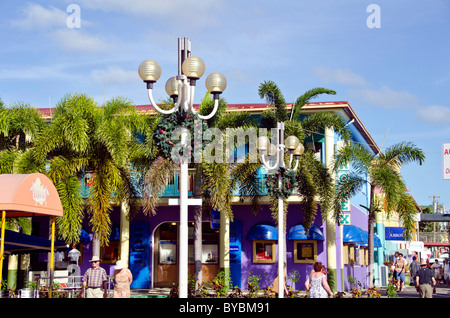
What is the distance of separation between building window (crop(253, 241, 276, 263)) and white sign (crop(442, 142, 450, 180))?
26.9ft

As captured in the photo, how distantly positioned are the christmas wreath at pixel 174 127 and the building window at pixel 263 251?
15.0 metres

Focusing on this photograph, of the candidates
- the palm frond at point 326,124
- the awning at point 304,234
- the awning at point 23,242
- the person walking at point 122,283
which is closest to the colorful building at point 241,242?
the awning at point 304,234

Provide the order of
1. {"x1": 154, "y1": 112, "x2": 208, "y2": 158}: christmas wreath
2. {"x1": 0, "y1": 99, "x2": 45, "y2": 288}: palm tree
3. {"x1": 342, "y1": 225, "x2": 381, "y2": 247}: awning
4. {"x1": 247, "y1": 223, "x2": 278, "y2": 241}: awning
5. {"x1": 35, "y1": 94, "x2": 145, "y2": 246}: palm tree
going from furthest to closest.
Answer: {"x1": 342, "y1": 225, "x2": 381, "y2": 247}: awning
{"x1": 247, "y1": 223, "x2": 278, "y2": 241}: awning
{"x1": 0, "y1": 99, "x2": 45, "y2": 288}: palm tree
{"x1": 35, "y1": 94, "x2": 145, "y2": 246}: palm tree
{"x1": 154, "y1": 112, "x2": 208, "y2": 158}: christmas wreath

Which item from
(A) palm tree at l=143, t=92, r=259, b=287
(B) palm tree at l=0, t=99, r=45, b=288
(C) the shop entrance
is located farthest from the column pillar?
(B) palm tree at l=0, t=99, r=45, b=288

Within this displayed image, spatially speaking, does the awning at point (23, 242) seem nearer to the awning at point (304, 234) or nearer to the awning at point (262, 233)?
the awning at point (262, 233)

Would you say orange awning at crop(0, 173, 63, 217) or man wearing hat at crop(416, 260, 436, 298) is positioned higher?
orange awning at crop(0, 173, 63, 217)

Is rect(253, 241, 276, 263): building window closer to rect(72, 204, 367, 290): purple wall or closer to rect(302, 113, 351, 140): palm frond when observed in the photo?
rect(72, 204, 367, 290): purple wall

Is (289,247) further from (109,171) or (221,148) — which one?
(109,171)

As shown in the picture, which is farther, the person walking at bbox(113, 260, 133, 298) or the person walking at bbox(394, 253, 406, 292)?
the person walking at bbox(394, 253, 406, 292)

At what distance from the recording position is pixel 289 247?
89.0 ft

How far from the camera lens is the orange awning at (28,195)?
491 inches

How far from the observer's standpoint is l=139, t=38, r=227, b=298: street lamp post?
11953 millimetres
